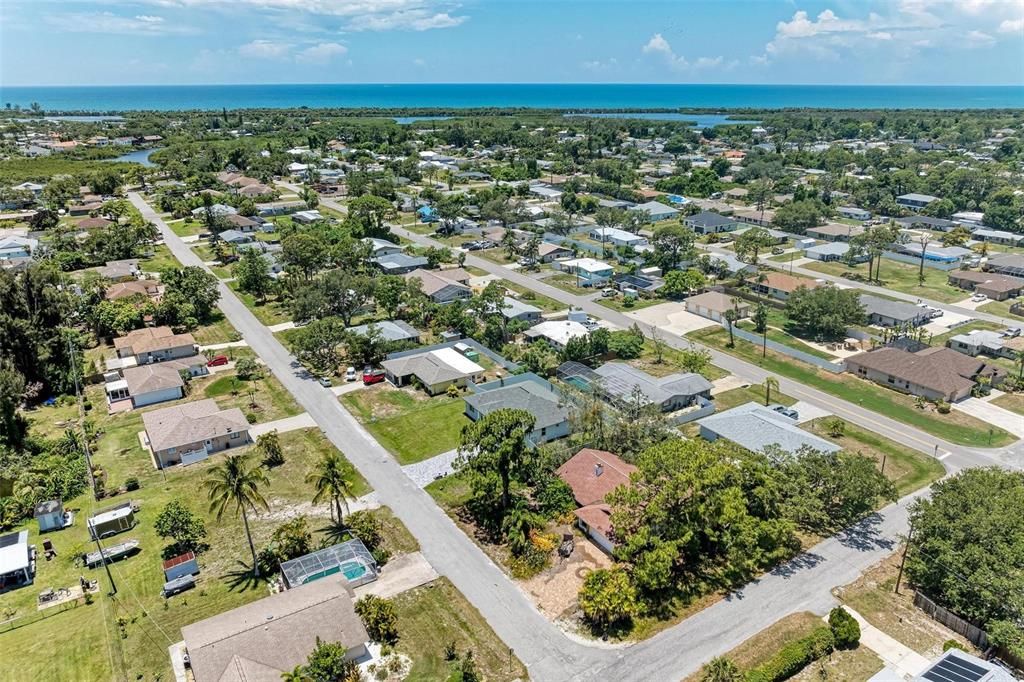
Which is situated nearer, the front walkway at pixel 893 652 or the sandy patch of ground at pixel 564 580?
the front walkway at pixel 893 652

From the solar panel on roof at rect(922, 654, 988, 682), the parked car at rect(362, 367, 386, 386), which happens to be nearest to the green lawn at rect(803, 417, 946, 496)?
the solar panel on roof at rect(922, 654, 988, 682)

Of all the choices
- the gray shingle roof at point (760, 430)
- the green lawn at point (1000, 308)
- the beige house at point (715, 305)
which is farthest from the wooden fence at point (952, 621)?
the green lawn at point (1000, 308)

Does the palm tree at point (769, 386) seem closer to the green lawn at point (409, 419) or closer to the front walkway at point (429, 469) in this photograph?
the green lawn at point (409, 419)

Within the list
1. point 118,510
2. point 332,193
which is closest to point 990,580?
point 118,510

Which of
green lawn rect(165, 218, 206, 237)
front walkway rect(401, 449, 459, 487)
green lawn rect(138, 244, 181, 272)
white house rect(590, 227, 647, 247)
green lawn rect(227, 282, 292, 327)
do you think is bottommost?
front walkway rect(401, 449, 459, 487)

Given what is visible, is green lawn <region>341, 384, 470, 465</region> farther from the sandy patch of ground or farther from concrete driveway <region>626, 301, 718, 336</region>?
concrete driveway <region>626, 301, 718, 336</region>
